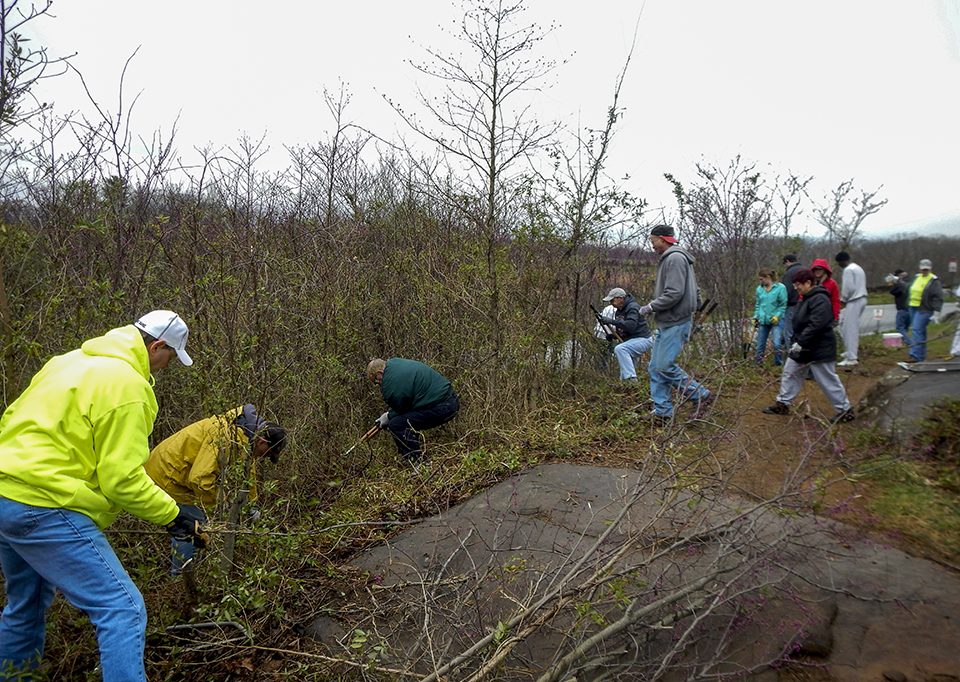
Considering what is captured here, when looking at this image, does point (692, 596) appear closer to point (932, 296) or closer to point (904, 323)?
point (932, 296)

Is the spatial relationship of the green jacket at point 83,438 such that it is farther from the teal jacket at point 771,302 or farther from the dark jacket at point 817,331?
the teal jacket at point 771,302

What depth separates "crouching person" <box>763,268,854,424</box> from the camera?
546 cm

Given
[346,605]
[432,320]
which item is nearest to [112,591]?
[346,605]

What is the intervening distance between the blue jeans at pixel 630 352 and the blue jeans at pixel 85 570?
552cm

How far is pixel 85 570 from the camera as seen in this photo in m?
2.36

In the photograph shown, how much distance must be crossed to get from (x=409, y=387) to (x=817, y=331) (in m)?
3.90

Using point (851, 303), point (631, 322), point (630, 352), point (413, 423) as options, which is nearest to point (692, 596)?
point (413, 423)

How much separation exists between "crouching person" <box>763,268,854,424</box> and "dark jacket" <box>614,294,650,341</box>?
1838 millimetres

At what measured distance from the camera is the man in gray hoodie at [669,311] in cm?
551

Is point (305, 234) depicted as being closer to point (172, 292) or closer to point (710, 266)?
point (172, 292)

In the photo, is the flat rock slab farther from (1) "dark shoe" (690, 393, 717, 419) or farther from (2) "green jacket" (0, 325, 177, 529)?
(2) "green jacket" (0, 325, 177, 529)

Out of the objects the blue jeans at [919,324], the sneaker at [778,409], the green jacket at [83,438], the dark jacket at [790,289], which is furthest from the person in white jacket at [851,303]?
Answer: the green jacket at [83,438]

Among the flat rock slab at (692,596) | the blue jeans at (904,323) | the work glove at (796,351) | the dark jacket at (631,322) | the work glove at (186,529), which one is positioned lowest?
the flat rock slab at (692,596)

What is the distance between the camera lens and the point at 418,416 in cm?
581
